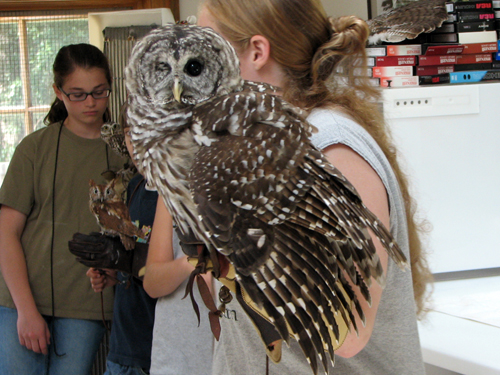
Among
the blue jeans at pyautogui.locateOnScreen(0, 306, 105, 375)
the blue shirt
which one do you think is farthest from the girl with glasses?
the blue shirt

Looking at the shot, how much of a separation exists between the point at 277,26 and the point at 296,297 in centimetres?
56

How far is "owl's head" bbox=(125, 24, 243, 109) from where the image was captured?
0.70 m

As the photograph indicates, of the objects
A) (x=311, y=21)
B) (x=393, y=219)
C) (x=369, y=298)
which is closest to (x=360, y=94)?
→ (x=311, y=21)

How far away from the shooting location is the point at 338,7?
2.57m

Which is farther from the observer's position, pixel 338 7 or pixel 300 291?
pixel 338 7

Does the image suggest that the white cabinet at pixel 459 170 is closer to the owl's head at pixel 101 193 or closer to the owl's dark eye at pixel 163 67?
the owl's head at pixel 101 193

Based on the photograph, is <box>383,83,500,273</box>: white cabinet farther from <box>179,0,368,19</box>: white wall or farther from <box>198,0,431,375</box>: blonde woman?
<box>198,0,431,375</box>: blonde woman

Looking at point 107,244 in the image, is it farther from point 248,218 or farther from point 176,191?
point 248,218

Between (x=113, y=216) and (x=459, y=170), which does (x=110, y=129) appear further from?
(x=459, y=170)

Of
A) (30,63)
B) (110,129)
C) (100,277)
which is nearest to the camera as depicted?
(100,277)

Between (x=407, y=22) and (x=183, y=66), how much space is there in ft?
3.08

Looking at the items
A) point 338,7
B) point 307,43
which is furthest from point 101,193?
point 338,7

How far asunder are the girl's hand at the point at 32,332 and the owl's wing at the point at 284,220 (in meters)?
1.36

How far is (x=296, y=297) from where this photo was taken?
0.63 m
